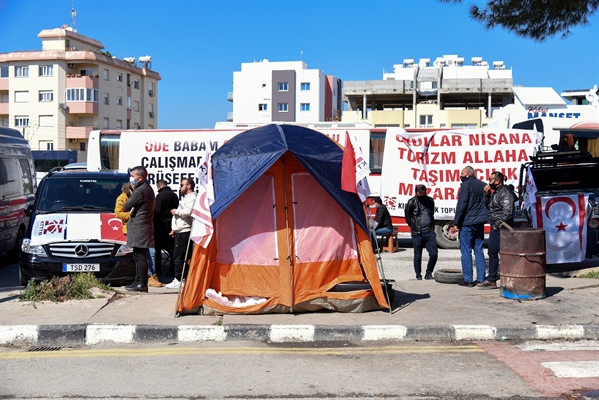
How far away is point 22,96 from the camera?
209ft

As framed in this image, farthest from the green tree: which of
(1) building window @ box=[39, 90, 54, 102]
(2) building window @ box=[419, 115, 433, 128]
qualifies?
(1) building window @ box=[39, 90, 54, 102]

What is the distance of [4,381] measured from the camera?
243 inches

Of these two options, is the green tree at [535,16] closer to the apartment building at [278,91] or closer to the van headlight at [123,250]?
the van headlight at [123,250]

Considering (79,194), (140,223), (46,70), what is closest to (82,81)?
(46,70)

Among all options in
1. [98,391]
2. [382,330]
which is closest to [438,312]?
[382,330]

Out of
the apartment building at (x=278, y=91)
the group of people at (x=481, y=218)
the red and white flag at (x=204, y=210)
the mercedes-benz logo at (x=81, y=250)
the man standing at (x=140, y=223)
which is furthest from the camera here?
the apartment building at (x=278, y=91)

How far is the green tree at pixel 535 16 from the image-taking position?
12.2 meters

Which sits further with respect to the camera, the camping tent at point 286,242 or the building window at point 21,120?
the building window at point 21,120

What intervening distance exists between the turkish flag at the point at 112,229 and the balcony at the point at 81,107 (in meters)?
54.2

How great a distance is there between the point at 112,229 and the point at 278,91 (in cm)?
7800

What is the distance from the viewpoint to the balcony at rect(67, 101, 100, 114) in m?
62.2

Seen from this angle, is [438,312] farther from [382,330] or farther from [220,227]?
[220,227]

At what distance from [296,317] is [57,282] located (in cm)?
353

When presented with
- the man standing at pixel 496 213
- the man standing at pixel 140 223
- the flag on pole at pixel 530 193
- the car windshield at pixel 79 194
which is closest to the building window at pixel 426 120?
the flag on pole at pixel 530 193
